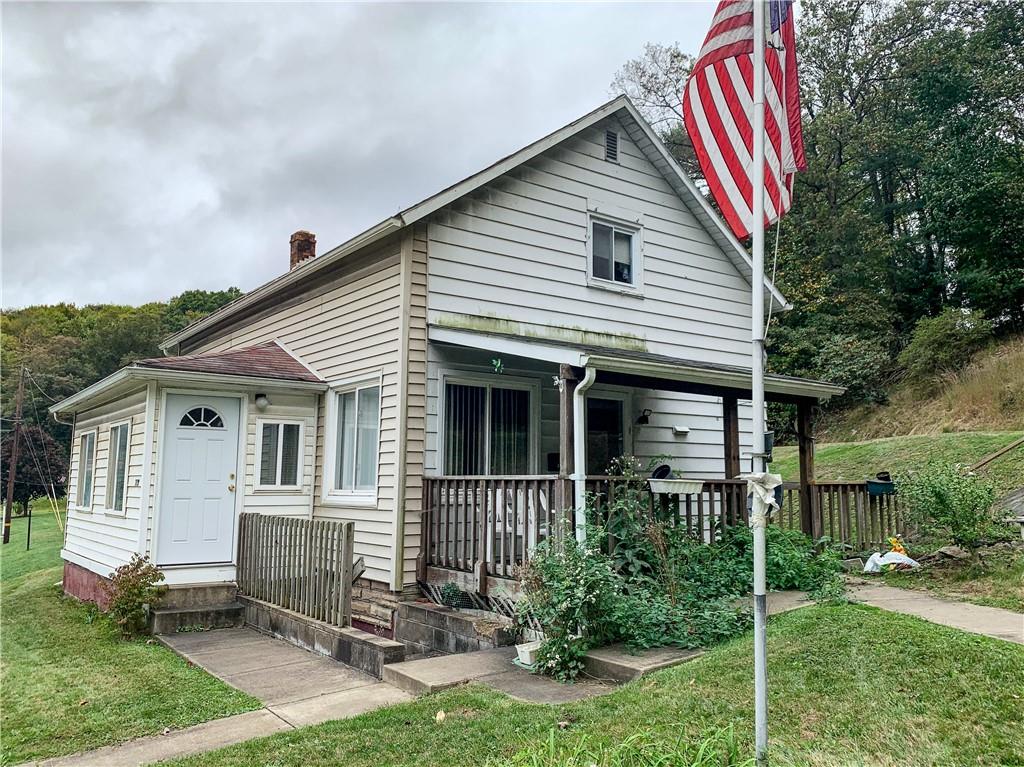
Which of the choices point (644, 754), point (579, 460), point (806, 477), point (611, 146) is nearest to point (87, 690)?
point (579, 460)

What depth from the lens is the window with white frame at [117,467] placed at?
10258 mm

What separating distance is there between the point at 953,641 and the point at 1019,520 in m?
4.71

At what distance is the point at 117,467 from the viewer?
34.8 feet

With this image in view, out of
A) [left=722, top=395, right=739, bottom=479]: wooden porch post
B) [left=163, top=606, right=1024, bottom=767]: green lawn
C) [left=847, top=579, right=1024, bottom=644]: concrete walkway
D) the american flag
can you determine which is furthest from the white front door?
[left=847, top=579, right=1024, bottom=644]: concrete walkway

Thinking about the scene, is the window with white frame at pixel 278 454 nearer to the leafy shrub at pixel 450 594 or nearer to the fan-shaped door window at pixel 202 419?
the fan-shaped door window at pixel 202 419

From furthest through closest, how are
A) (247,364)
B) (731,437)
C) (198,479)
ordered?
(247,364) → (198,479) → (731,437)

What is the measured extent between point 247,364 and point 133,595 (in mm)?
3326

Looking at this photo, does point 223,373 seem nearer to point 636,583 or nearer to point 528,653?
point 528,653

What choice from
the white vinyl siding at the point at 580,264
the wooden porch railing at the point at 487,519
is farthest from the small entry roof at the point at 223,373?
the wooden porch railing at the point at 487,519

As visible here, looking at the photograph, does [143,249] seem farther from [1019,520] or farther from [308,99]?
[1019,520]

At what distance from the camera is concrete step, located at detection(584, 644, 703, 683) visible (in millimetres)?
5492

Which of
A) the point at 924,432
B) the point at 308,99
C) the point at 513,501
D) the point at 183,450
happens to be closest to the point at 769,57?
the point at 513,501

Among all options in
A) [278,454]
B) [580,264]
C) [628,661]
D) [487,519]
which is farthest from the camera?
[580,264]

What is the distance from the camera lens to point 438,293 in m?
8.86
